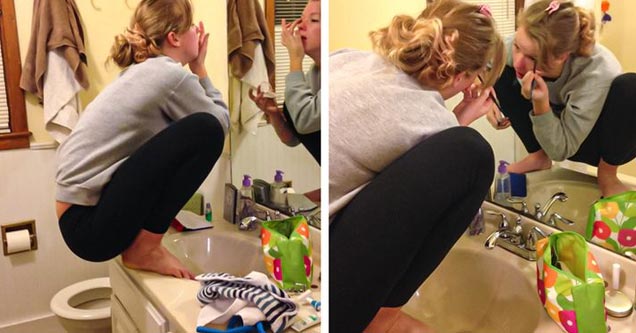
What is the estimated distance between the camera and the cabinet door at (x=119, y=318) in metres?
1.51

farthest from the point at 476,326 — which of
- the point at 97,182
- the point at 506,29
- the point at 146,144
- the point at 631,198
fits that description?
the point at 97,182

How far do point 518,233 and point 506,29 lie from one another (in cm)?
34

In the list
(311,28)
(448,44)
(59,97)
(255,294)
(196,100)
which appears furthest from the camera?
(59,97)

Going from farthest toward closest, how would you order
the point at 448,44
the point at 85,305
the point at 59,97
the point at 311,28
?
1. the point at 85,305
2. the point at 59,97
3. the point at 311,28
4. the point at 448,44

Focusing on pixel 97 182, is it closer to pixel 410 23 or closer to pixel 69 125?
pixel 69 125

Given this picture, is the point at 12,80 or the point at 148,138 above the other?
the point at 12,80

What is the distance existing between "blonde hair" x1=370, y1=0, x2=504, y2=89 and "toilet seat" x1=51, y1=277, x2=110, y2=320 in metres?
1.04

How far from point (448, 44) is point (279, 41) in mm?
398

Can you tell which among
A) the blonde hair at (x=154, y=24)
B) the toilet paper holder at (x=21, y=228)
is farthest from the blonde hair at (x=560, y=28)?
the toilet paper holder at (x=21, y=228)

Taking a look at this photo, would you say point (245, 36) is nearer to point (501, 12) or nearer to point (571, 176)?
point (501, 12)

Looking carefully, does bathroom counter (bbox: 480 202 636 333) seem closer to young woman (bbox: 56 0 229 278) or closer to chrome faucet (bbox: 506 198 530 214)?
chrome faucet (bbox: 506 198 530 214)

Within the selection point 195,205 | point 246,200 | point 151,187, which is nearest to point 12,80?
point 151,187

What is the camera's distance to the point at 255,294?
4.07 ft

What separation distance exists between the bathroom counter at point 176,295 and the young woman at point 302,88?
286 mm
